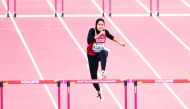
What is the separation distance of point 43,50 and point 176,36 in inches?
141

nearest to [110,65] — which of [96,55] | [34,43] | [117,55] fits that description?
[117,55]

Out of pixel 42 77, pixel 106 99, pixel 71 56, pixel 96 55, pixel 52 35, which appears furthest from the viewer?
pixel 52 35

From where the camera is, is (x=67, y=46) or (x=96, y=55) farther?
(x=67, y=46)

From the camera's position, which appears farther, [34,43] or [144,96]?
[34,43]

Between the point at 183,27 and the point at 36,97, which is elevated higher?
the point at 183,27

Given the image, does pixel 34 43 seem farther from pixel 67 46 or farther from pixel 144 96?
pixel 144 96

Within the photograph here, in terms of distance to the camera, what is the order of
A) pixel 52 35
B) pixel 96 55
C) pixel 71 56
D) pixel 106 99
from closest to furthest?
1. pixel 96 55
2. pixel 106 99
3. pixel 71 56
4. pixel 52 35

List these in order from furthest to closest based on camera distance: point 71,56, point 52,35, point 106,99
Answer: point 52,35
point 71,56
point 106,99

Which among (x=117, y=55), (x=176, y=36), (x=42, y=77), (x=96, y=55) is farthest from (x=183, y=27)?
(x=96, y=55)

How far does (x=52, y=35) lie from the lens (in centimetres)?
2712

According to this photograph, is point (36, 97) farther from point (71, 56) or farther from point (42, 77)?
point (71, 56)

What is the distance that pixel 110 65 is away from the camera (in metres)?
24.8

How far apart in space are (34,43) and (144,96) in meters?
4.91

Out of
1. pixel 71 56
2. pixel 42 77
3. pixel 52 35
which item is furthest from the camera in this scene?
pixel 52 35
